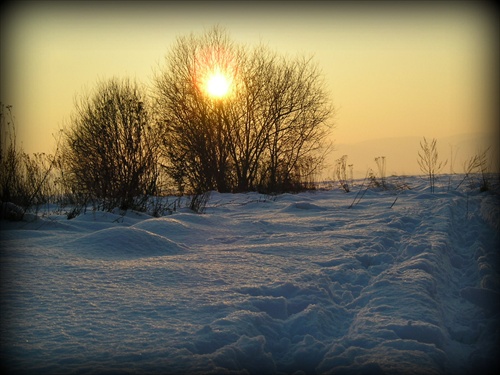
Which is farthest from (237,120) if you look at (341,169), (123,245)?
(123,245)

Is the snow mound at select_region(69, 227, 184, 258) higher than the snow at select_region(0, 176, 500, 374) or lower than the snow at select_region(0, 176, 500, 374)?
higher

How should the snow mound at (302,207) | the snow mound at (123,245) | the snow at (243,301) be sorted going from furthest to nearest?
1. the snow mound at (302,207)
2. the snow mound at (123,245)
3. the snow at (243,301)

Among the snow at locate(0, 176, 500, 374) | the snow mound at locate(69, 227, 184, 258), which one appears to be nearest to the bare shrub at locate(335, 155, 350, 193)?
the snow at locate(0, 176, 500, 374)

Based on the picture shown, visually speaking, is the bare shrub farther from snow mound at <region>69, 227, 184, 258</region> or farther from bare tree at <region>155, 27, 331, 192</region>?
snow mound at <region>69, 227, 184, 258</region>

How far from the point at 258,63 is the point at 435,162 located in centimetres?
885

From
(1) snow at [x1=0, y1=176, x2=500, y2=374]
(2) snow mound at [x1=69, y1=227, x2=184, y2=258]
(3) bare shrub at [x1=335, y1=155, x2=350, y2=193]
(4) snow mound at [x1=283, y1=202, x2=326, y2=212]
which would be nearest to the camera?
(1) snow at [x1=0, y1=176, x2=500, y2=374]

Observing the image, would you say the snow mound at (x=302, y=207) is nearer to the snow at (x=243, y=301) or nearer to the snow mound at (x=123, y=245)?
the snow at (x=243, y=301)

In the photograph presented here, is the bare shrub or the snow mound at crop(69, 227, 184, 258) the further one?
the bare shrub

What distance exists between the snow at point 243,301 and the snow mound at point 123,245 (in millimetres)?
17

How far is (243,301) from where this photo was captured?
2957 millimetres

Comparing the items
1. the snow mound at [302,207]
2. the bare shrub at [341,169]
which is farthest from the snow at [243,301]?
the bare shrub at [341,169]

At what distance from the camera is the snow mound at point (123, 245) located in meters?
4.13

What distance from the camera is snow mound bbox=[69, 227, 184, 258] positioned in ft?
13.5

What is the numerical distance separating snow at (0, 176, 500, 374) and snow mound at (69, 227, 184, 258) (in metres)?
0.02
